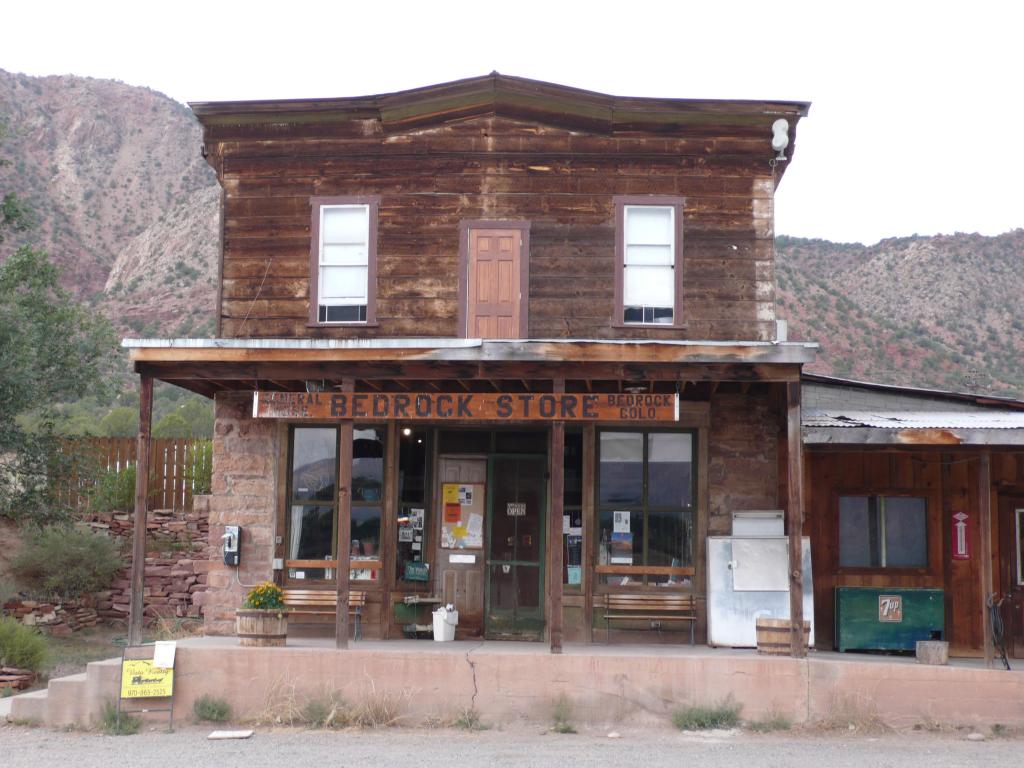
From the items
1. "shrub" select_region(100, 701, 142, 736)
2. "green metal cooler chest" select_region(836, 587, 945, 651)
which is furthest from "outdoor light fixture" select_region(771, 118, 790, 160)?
"shrub" select_region(100, 701, 142, 736)

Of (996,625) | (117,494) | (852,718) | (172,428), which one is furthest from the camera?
(172,428)

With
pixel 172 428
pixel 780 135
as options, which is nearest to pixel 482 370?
pixel 780 135

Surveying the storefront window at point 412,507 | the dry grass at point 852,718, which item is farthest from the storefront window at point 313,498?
the dry grass at point 852,718

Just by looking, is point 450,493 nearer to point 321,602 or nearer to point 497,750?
point 321,602

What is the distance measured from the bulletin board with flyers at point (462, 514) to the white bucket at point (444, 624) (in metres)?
0.95

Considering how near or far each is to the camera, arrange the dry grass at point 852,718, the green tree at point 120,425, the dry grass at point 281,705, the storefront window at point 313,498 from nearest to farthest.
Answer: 1. the dry grass at point 852,718
2. the dry grass at point 281,705
3. the storefront window at point 313,498
4. the green tree at point 120,425

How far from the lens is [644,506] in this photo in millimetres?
14078

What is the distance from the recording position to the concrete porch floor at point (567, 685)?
11234mm

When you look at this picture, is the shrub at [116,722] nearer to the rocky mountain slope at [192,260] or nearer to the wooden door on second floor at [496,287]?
the wooden door on second floor at [496,287]

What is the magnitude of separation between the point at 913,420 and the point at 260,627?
293 inches

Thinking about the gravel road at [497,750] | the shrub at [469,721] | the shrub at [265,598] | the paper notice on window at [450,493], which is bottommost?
the gravel road at [497,750]

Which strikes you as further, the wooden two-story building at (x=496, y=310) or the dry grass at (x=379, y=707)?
the wooden two-story building at (x=496, y=310)

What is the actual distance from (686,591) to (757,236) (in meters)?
4.31

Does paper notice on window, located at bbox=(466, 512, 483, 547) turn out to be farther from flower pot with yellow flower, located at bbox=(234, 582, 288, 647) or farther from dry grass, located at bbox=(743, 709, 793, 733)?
dry grass, located at bbox=(743, 709, 793, 733)
